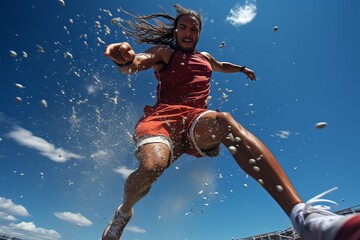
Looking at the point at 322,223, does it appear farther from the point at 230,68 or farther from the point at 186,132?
the point at 230,68

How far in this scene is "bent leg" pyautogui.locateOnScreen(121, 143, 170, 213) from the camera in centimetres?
365

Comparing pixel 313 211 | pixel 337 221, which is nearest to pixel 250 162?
pixel 313 211

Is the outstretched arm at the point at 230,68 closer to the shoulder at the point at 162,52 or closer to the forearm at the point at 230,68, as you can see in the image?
the forearm at the point at 230,68

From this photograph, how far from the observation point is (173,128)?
409 centimetres

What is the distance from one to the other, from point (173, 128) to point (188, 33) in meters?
1.90

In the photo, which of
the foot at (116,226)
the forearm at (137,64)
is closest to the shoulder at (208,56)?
the forearm at (137,64)

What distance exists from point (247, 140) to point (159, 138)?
1.30 meters

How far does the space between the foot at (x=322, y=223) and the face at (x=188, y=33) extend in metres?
3.50

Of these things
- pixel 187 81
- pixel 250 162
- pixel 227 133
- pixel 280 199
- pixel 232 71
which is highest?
pixel 232 71

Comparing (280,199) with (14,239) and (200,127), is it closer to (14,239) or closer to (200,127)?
(200,127)

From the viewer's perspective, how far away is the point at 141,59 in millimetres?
4340

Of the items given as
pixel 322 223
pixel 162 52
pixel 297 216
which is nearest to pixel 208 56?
pixel 162 52

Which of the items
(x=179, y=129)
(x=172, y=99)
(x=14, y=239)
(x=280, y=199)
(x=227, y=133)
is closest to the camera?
(x=280, y=199)

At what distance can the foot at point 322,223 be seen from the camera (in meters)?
1.62
